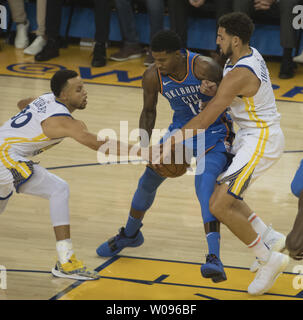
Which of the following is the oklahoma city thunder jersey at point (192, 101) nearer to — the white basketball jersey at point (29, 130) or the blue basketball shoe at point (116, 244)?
the white basketball jersey at point (29, 130)

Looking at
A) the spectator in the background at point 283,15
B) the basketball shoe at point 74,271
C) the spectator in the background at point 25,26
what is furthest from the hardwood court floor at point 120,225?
the spectator in the background at point 25,26

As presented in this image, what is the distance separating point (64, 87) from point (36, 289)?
1.40 metres

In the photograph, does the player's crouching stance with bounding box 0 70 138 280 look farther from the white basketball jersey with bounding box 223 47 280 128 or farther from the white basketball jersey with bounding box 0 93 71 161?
the white basketball jersey with bounding box 223 47 280 128

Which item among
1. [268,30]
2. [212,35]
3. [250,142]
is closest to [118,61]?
[212,35]

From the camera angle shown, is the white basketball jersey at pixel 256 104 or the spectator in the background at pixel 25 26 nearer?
the white basketball jersey at pixel 256 104

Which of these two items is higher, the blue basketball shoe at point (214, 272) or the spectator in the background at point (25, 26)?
the blue basketball shoe at point (214, 272)

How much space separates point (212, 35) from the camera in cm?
1063

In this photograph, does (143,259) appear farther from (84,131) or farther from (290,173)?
(290,173)

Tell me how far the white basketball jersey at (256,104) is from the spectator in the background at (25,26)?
21.2 feet

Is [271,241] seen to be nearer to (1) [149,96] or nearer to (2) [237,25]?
(1) [149,96]

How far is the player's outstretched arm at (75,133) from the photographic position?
4633mm

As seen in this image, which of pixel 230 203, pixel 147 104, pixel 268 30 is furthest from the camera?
pixel 268 30

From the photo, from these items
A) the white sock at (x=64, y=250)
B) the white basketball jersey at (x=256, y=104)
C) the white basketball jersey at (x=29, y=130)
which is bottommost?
the white sock at (x=64, y=250)

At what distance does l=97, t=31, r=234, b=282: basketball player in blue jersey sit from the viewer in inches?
188
